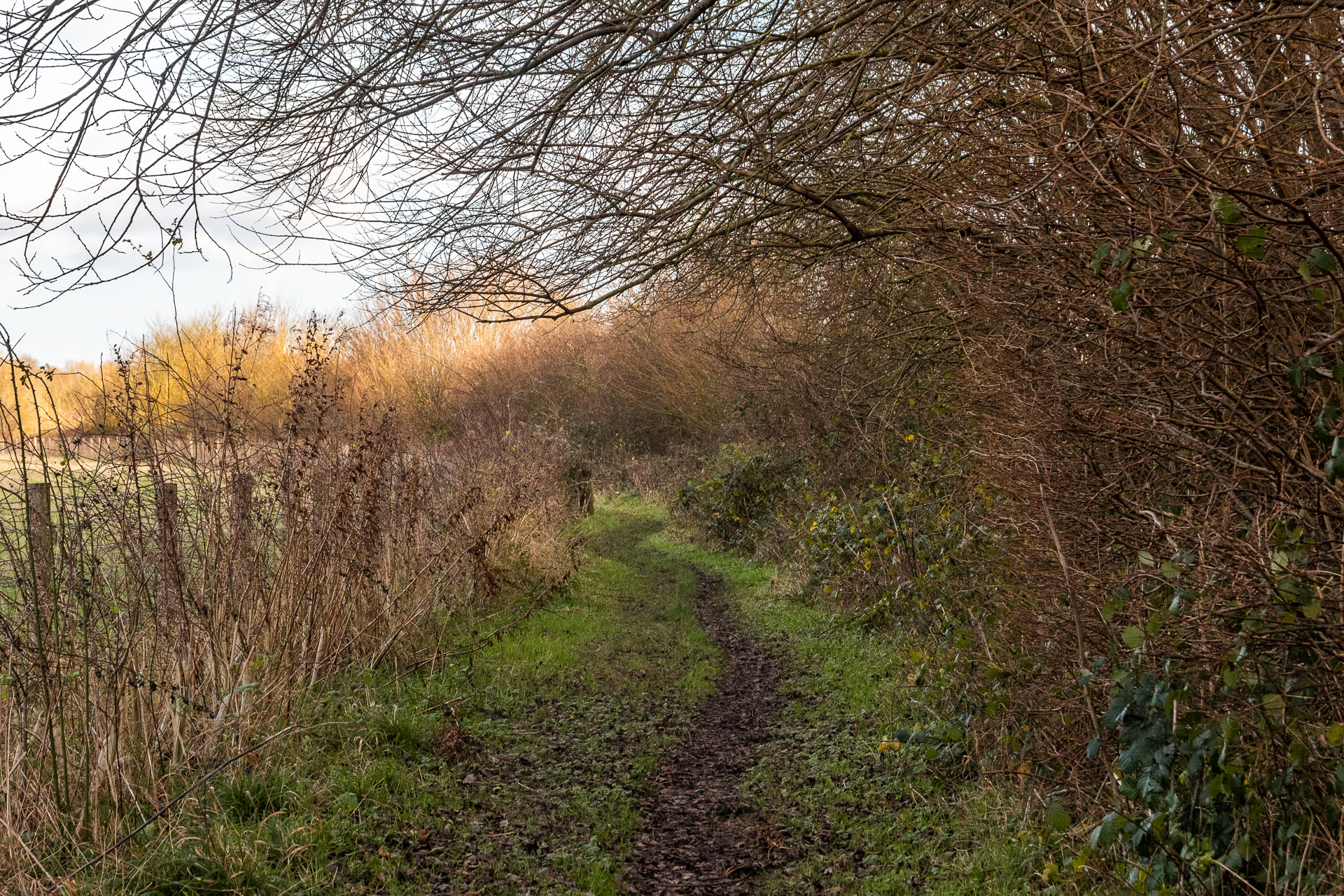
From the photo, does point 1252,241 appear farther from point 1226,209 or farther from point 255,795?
point 255,795

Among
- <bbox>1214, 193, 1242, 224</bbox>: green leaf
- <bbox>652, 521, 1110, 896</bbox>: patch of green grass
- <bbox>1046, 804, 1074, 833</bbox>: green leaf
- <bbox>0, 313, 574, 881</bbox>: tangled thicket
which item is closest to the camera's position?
<bbox>1214, 193, 1242, 224</bbox>: green leaf

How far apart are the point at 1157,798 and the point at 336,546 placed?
207 inches

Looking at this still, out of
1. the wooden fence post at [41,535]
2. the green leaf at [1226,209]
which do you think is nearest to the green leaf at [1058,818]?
the green leaf at [1226,209]

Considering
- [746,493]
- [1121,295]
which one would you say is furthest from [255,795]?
[746,493]

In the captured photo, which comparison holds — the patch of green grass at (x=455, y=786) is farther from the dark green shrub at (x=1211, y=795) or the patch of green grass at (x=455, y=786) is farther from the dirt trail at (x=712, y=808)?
the dark green shrub at (x=1211, y=795)

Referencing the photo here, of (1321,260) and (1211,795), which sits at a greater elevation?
(1321,260)

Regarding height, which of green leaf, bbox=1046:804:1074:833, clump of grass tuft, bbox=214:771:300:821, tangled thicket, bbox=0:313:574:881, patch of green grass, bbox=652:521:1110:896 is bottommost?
patch of green grass, bbox=652:521:1110:896

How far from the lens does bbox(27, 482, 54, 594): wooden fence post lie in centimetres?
402

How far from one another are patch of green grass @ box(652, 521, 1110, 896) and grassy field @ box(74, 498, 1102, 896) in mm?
14

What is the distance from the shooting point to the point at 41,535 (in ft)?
14.1

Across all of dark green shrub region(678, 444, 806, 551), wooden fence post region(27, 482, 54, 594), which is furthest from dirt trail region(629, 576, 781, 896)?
dark green shrub region(678, 444, 806, 551)

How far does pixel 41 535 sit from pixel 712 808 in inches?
157

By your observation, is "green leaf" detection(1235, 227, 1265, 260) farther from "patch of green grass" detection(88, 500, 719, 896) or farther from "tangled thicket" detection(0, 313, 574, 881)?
"tangled thicket" detection(0, 313, 574, 881)

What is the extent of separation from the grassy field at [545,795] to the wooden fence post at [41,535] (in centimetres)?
124
